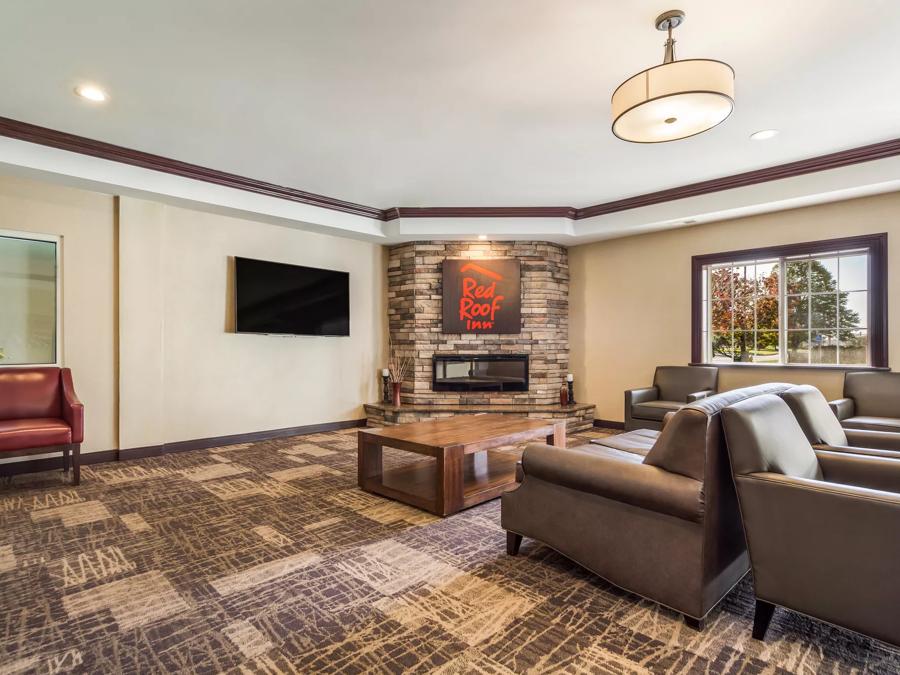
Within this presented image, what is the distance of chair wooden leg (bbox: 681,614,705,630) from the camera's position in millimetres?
1869

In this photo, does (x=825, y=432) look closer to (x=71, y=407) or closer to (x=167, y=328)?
(x=71, y=407)

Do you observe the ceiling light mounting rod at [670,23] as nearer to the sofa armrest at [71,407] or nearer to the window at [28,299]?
the sofa armrest at [71,407]

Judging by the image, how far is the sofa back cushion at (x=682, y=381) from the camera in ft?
17.9

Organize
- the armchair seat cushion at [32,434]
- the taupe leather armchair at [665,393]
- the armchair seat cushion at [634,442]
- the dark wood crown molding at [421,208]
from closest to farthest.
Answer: the armchair seat cushion at [634,442]
the armchair seat cushion at [32,434]
the dark wood crown molding at [421,208]
the taupe leather armchair at [665,393]

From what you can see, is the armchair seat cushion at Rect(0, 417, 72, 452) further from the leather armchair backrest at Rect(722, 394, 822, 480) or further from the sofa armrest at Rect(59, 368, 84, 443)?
the leather armchair backrest at Rect(722, 394, 822, 480)

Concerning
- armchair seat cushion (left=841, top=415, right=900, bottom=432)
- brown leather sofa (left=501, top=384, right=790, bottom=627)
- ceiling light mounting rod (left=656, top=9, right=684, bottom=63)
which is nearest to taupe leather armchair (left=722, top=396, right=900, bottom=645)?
brown leather sofa (left=501, top=384, right=790, bottom=627)

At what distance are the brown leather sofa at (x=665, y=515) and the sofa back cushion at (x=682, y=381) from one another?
3413mm

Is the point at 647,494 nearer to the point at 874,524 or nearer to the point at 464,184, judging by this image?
the point at 874,524

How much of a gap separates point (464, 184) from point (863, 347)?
165 inches

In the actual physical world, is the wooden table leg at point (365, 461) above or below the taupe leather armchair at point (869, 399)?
below

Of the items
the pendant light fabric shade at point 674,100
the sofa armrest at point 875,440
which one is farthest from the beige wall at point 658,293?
the pendant light fabric shade at point 674,100

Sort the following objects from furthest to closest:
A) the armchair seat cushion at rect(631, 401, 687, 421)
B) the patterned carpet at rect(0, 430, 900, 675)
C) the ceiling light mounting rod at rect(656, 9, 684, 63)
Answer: the armchair seat cushion at rect(631, 401, 687, 421), the ceiling light mounting rod at rect(656, 9, 684, 63), the patterned carpet at rect(0, 430, 900, 675)

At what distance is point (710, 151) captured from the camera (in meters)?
4.30

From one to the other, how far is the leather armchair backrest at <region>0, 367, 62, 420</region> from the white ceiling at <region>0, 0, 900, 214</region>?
2010 mm
